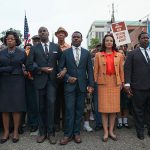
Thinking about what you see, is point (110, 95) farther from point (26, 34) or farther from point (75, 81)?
point (26, 34)

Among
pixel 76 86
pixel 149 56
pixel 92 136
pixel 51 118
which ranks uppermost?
pixel 149 56

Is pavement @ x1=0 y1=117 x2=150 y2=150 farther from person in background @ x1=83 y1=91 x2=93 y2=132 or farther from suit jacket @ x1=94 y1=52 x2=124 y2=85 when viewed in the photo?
suit jacket @ x1=94 y1=52 x2=124 y2=85

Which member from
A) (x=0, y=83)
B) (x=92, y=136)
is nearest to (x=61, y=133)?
(x=92, y=136)

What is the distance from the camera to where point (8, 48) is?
6.79 metres

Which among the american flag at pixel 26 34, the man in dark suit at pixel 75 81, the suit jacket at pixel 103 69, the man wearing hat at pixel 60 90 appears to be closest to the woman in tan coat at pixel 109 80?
the suit jacket at pixel 103 69

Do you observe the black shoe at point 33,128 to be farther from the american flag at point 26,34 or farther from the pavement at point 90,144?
the american flag at point 26,34

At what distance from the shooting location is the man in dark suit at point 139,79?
6781 mm

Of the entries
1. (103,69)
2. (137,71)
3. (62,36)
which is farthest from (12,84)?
(137,71)

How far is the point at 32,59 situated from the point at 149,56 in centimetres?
241

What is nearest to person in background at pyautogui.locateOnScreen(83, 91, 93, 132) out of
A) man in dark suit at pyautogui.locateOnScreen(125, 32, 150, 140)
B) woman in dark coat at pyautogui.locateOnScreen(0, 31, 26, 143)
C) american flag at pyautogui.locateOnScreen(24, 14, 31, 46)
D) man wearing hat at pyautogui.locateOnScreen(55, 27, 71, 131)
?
man wearing hat at pyautogui.locateOnScreen(55, 27, 71, 131)

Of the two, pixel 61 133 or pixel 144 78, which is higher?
pixel 144 78

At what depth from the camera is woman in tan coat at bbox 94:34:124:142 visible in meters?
6.78

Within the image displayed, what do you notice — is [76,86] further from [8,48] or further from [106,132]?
[8,48]

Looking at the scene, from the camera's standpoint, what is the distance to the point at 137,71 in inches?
269
